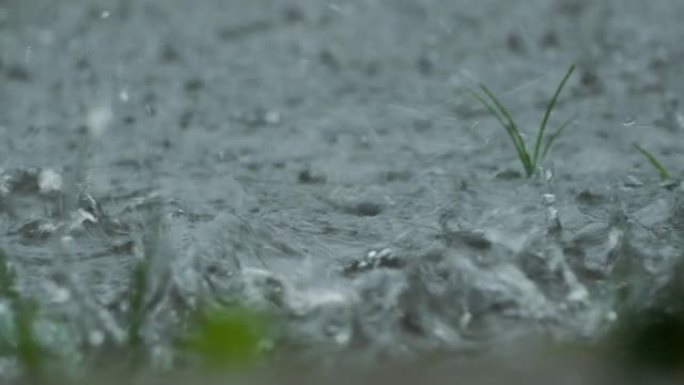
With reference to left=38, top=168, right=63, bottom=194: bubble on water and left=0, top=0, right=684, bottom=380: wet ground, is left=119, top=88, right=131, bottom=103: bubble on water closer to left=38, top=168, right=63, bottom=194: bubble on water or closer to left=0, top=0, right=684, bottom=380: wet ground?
left=0, top=0, right=684, bottom=380: wet ground

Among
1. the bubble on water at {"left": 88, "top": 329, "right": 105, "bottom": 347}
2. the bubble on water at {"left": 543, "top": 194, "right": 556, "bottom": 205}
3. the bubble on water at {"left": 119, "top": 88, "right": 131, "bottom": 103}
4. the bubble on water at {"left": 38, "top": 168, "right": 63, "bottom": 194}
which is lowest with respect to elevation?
the bubble on water at {"left": 88, "top": 329, "right": 105, "bottom": 347}

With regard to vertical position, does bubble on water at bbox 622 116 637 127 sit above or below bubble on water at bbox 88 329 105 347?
above

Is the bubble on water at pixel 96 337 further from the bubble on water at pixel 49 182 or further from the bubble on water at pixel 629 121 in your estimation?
the bubble on water at pixel 629 121

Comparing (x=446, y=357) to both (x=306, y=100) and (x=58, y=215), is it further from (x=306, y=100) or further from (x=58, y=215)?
(x=306, y=100)

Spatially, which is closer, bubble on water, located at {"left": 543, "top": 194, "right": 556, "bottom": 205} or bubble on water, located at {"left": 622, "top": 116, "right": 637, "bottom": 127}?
bubble on water, located at {"left": 543, "top": 194, "right": 556, "bottom": 205}

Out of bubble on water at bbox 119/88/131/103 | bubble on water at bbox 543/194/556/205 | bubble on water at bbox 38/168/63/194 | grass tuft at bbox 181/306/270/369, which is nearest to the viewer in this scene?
grass tuft at bbox 181/306/270/369

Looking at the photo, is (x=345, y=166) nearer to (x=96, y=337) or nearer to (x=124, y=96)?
(x=124, y=96)

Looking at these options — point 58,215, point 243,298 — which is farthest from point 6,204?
point 243,298

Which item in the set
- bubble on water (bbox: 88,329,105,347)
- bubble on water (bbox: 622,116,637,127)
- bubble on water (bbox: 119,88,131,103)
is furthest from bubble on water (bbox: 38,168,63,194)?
bubble on water (bbox: 622,116,637,127)
